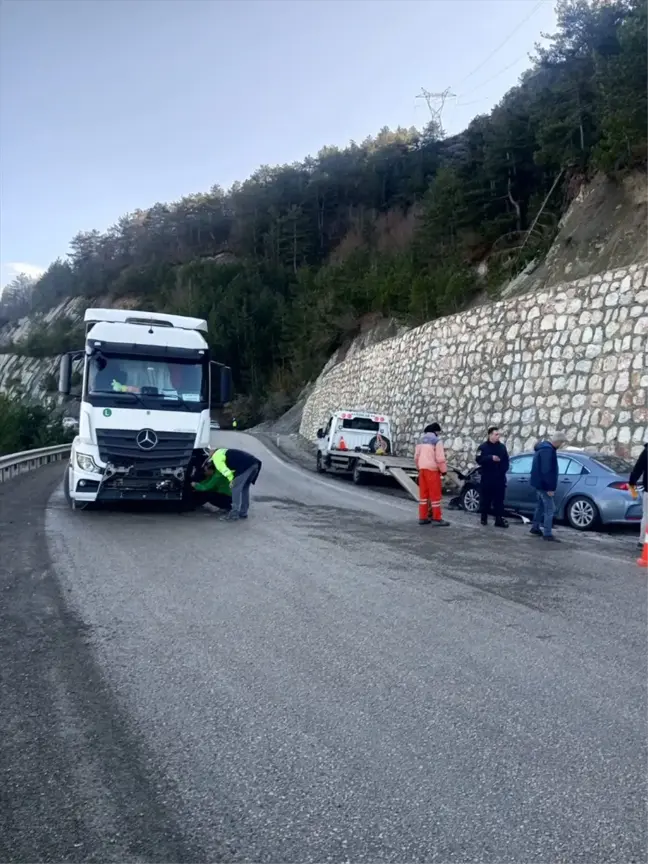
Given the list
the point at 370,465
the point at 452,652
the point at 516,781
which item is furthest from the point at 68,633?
the point at 370,465

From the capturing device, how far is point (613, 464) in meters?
14.4

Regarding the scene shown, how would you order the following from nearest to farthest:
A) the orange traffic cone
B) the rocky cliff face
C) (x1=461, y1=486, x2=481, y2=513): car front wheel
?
the orange traffic cone → (x1=461, y1=486, x2=481, y2=513): car front wheel → the rocky cliff face

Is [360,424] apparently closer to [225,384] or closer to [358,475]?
[358,475]

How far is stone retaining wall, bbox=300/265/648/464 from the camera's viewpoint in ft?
57.0

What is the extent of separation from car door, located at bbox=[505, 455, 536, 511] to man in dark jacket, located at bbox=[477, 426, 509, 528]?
1.79 m

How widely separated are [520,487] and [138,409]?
759 centimetres

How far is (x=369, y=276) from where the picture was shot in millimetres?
51781

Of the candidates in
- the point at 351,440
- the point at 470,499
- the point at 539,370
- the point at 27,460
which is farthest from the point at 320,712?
the point at 27,460

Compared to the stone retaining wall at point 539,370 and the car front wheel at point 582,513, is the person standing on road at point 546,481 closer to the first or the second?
the car front wheel at point 582,513

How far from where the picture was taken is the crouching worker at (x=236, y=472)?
13.4m

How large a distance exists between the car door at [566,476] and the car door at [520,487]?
3.73ft

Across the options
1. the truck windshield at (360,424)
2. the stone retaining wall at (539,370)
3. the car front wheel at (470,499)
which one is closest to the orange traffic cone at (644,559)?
the stone retaining wall at (539,370)

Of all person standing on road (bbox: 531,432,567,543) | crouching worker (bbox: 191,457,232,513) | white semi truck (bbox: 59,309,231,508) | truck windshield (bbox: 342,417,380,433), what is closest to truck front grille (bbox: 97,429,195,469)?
white semi truck (bbox: 59,309,231,508)

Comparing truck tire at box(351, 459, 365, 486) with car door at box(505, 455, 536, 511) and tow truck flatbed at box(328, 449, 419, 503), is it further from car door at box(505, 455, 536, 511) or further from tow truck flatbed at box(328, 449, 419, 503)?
car door at box(505, 455, 536, 511)
